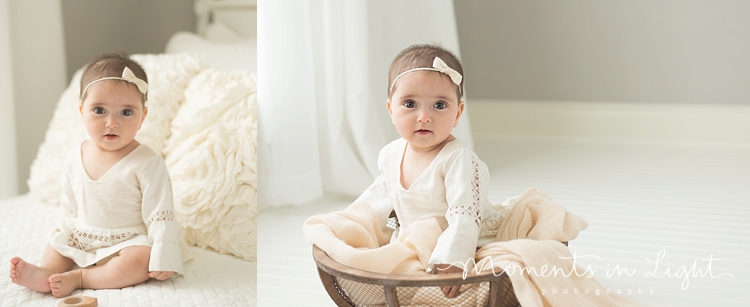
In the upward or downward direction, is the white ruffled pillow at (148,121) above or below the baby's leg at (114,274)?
above

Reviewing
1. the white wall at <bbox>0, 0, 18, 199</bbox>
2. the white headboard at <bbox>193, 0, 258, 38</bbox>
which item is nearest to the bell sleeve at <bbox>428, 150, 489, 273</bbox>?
the white headboard at <bbox>193, 0, 258, 38</bbox>

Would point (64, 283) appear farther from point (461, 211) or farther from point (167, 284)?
point (461, 211)

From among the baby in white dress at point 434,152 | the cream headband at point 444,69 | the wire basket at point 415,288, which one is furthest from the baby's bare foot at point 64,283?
the cream headband at point 444,69

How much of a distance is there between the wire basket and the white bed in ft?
0.88

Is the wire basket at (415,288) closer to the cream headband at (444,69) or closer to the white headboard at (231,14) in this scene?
the cream headband at (444,69)

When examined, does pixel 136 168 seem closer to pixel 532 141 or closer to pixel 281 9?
pixel 281 9

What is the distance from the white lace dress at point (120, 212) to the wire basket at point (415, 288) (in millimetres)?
415

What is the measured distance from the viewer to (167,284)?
132 cm

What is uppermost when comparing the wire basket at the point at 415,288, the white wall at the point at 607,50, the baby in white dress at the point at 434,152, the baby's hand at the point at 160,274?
the white wall at the point at 607,50

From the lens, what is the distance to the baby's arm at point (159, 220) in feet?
4.31

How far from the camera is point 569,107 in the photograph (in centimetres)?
331

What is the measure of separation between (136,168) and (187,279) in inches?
9.6

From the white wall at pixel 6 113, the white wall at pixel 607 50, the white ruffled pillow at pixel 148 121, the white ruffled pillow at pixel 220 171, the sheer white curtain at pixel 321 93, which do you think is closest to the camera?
the white ruffled pillow at pixel 220 171

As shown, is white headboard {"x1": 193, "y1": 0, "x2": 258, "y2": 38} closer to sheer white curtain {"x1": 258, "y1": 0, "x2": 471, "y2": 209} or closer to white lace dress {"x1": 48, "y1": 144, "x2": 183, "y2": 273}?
sheer white curtain {"x1": 258, "y1": 0, "x2": 471, "y2": 209}
